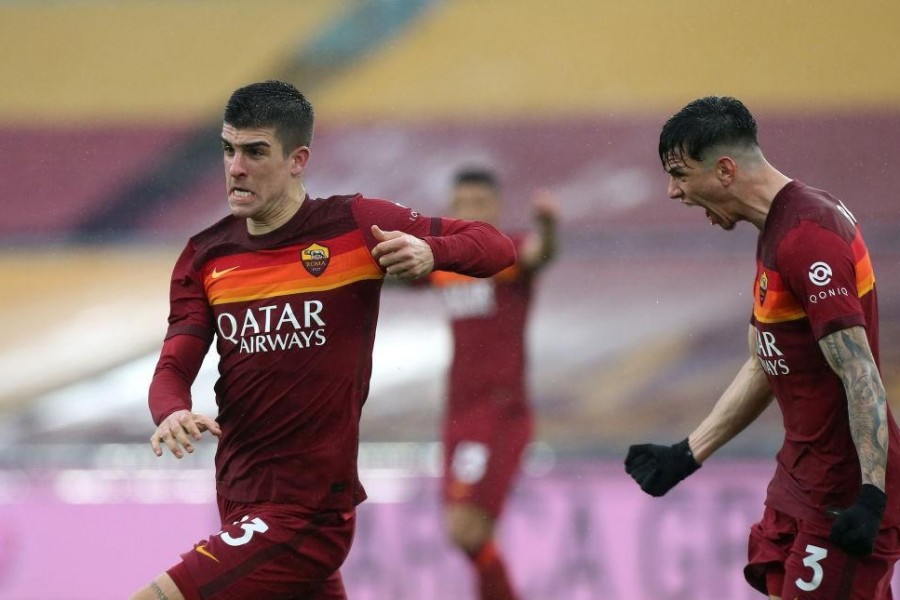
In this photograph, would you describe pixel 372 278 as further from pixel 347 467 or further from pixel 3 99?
pixel 3 99

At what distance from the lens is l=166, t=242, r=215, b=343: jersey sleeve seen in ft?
12.3

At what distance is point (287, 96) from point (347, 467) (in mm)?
1054

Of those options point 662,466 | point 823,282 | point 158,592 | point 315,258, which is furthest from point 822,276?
point 158,592

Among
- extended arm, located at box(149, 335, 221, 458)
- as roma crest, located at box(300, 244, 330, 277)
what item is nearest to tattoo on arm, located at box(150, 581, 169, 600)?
extended arm, located at box(149, 335, 221, 458)

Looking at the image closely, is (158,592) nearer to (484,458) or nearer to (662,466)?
(662,466)

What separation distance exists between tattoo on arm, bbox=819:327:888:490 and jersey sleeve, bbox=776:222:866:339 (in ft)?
0.12

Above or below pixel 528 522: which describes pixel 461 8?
above

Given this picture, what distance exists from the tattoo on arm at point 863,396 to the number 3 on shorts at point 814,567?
0.86 ft

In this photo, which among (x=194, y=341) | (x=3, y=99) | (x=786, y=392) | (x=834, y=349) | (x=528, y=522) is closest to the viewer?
(x=834, y=349)

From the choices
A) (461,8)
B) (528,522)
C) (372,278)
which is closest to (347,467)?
(372,278)

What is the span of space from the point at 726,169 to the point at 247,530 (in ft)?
5.18

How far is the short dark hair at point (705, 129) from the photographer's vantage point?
3.56 meters

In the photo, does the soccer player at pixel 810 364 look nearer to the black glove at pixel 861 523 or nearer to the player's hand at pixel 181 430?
the black glove at pixel 861 523

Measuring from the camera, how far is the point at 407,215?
3.77m
